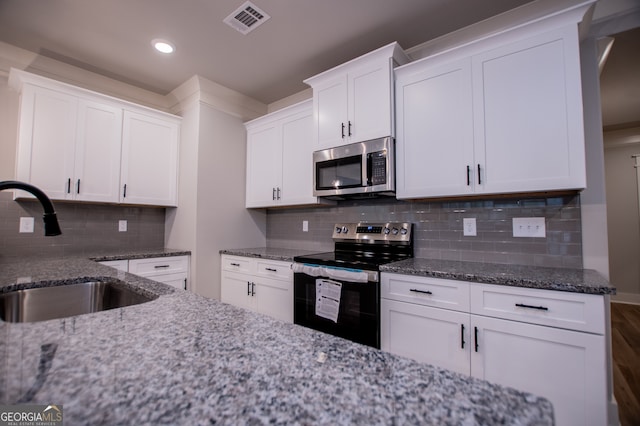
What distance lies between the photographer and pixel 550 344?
4.54ft

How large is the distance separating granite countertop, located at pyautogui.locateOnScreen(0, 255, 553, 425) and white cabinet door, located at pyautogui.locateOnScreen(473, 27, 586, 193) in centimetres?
164

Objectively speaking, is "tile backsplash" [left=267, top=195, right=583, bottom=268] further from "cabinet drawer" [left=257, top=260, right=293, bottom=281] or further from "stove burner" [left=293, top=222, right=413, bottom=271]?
"cabinet drawer" [left=257, top=260, right=293, bottom=281]

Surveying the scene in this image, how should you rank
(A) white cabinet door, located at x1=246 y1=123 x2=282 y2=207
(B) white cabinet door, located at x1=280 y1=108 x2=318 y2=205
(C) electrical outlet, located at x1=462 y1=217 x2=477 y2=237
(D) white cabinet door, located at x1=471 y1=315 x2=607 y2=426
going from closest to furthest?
(D) white cabinet door, located at x1=471 y1=315 x2=607 y2=426
(C) electrical outlet, located at x1=462 y1=217 x2=477 y2=237
(B) white cabinet door, located at x1=280 y1=108 x2=318 y2=205
(A) white cabinet door, located at x1=246 y1=123 x2=282 y2=207

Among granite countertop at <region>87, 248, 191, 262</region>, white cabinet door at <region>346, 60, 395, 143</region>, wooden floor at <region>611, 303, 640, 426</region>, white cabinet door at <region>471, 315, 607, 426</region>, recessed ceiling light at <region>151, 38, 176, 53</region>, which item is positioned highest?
recessed ceiling light at <region>151, 38, 176, 53</region>

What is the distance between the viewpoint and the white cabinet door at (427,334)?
5.27 feet

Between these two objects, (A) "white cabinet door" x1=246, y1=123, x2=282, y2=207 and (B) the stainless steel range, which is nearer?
(B) the stainless steel range

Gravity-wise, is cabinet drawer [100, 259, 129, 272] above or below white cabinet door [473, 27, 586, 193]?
below

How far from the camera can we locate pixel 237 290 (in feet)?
9.61

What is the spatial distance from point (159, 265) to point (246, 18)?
7.28ft

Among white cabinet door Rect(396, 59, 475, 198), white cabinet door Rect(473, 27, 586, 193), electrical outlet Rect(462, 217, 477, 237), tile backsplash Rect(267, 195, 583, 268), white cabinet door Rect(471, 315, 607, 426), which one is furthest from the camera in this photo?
electrical outlet Rect(462, 217, 477, 237)

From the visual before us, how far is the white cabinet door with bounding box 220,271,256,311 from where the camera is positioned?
9.28ft

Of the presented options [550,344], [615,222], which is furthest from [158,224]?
[615,222]

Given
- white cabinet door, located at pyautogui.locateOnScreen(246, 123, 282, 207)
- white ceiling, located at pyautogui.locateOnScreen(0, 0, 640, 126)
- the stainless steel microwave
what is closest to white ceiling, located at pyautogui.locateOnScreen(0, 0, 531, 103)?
white ceiling, located at pyautogui.locateOnScreen(0, 0, 640, 126)

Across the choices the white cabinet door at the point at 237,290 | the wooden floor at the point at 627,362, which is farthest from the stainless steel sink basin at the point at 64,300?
the wooden floor at the point at 627,362
